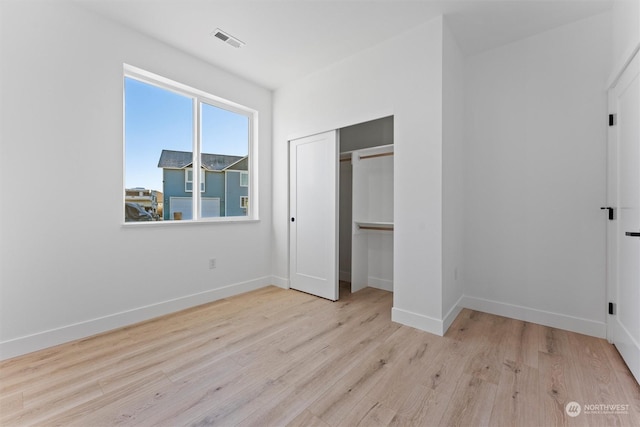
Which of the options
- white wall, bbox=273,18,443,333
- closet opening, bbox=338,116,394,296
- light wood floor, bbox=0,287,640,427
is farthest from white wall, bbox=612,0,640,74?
light wood floor, bbox=0,287,640,427

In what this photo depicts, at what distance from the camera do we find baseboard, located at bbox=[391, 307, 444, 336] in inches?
94.8

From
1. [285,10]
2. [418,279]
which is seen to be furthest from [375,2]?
[418,279]

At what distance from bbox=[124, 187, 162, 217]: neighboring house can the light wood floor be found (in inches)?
45.2

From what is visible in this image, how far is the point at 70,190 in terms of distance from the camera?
2.30m

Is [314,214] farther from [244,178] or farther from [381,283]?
[381,283]

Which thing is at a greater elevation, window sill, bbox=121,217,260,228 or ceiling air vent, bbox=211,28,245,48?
ceiling air vent, bbox=211,28,245,48

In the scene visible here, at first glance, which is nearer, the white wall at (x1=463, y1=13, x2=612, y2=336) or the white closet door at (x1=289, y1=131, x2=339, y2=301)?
the white wall at (x1=463, y1=13, x2=612, y2=336)

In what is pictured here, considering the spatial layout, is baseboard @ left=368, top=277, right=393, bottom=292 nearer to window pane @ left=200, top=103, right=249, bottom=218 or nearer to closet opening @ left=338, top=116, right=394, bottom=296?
closet opening @ left=338, top=116, right=394, bottom=296

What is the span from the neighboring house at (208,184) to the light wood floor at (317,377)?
4.11 ft

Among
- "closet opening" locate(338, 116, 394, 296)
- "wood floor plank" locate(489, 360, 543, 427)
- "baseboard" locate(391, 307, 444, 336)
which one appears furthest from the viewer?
"closet opening" locate(338, 116, 394, 296)

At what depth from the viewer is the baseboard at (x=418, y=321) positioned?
241 centimetres

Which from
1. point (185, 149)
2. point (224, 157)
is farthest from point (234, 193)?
point (185, 149)

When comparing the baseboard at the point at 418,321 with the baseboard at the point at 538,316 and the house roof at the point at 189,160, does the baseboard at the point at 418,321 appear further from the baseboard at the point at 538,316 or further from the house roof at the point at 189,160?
the house roof at the point at 189,160

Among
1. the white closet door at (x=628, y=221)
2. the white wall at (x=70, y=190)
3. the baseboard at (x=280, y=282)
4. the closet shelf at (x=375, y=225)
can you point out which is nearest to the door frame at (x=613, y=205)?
the white closet door at (x=628, y=221)
